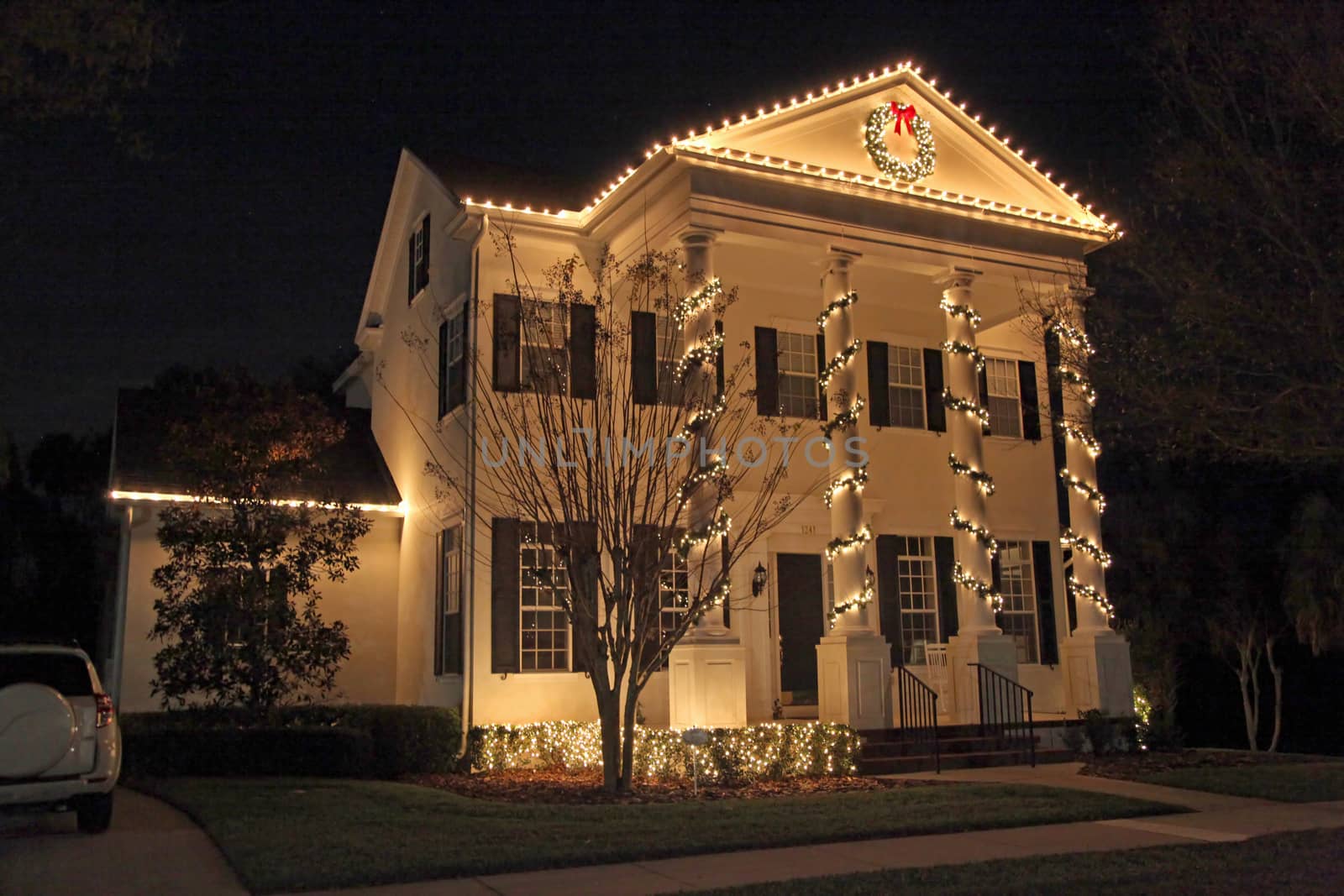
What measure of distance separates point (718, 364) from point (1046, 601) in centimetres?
693

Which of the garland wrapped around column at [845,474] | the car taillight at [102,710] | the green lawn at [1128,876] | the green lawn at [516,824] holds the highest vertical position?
the garland wrapped around column at [845,474]

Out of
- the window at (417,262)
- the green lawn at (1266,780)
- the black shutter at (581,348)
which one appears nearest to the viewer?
the green lawn at (1266,780)

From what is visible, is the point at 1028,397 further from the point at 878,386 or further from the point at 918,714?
the point at 918,714

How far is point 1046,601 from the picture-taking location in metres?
18.6

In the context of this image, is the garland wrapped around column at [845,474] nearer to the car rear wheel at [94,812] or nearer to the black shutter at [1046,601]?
the black shutter at [1046,601]

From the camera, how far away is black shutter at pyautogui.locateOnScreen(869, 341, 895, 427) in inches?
707

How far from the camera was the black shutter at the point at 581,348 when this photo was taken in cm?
1421

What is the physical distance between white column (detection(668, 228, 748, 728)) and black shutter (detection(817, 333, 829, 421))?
197cm

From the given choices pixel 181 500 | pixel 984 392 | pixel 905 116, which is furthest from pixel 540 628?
pixel 905 116

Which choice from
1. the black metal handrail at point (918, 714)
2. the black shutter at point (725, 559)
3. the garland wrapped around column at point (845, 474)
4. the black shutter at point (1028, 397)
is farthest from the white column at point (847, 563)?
the black shutter at point (1028, 397)

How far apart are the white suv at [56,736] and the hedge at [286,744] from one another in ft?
14.2

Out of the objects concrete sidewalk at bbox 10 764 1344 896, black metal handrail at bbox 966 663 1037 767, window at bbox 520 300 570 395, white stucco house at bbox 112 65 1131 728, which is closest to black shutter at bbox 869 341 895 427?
white stucco house at bbox 112 65 1131 728

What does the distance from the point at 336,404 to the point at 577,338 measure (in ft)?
30.1

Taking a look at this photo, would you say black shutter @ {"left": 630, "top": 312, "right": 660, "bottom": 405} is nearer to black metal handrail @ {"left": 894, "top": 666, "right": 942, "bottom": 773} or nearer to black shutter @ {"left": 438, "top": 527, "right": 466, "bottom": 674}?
black shutter @ {"left": 438, "top": 527, "right": 466, "bottom": 674}
